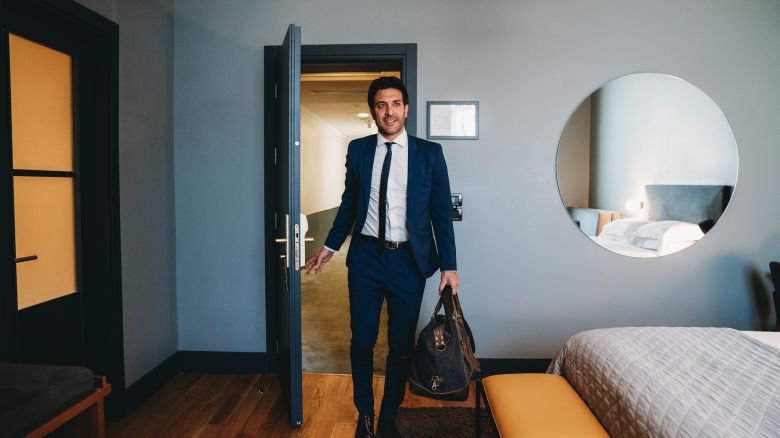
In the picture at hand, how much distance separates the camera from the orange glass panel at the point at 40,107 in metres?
1.83

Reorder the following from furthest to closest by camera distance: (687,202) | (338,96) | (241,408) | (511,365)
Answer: (338,96) < (511,365) < (687,202) < (241,408)

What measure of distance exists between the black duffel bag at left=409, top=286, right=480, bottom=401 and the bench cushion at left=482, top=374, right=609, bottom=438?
11cm

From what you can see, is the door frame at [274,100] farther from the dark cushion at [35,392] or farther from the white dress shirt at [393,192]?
the dark cushion at [35,392]

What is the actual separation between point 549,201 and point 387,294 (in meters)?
1.35

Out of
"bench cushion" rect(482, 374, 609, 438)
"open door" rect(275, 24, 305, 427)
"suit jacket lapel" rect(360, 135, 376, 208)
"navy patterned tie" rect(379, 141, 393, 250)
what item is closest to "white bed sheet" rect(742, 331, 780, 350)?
"bench cushion" rect(482, 374, 609, 438)

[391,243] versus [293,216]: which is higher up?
[293,216]

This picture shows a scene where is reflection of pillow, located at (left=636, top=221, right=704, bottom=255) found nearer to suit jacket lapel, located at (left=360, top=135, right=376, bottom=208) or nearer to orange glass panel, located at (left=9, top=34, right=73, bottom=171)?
suit jacket lapel, located at (left=360, top=135, right=376, bottom=208)

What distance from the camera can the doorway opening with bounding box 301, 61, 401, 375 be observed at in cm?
310

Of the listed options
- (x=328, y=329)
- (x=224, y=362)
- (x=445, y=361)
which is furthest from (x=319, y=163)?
(x=445, y=361)

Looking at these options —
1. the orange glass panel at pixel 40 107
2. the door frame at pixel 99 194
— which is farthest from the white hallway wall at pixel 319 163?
the orange glass panel at pixel 40 107

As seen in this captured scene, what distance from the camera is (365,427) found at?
80.7 inches

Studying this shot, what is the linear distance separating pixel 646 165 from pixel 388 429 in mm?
2211

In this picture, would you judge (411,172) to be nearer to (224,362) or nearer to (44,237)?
(44,237)

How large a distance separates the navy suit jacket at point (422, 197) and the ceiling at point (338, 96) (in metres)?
1.65
